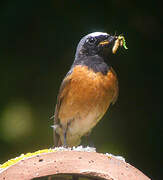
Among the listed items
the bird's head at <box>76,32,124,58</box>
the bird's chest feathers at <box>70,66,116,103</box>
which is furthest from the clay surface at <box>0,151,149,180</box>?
the bird's head at <box>76,32,124,58</box>

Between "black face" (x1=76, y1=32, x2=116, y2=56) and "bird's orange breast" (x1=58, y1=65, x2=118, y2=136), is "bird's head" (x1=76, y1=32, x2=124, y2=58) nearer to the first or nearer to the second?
"black face" (x1=76, y1=32, x2=116, y2=56)

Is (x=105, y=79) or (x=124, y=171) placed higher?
(x=105, y=79)

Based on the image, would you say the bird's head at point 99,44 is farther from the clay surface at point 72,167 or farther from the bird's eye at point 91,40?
the clay surface at point 72,167

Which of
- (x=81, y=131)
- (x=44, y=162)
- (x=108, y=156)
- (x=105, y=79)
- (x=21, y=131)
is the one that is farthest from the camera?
(x=21, y=131)

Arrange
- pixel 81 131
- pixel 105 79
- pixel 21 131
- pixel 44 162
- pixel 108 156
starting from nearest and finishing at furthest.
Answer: pixel 44 162
pixel 108 156
pixel 105 79
pixel 81 131
pixel 21 131

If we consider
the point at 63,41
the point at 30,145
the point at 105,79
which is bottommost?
the point at 30,145

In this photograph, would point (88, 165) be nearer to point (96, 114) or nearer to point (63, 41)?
point (96, 114)

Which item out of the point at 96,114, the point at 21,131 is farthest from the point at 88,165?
the point at 21,131

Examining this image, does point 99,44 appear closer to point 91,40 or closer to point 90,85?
point 91,40
